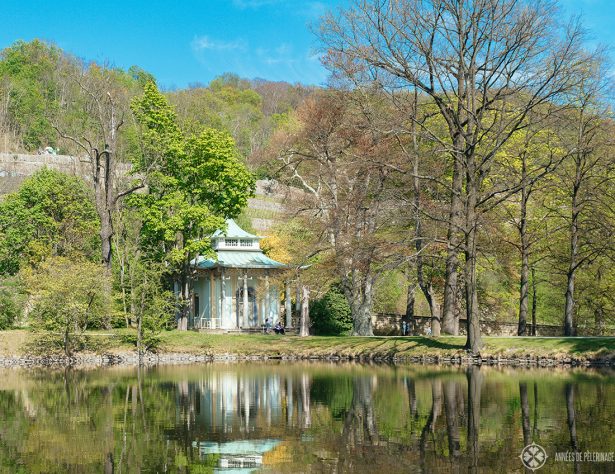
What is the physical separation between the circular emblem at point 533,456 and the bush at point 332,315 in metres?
31.5

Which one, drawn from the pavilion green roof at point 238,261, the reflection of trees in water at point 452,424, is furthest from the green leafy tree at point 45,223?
the reflection of trees in water at point 452,424

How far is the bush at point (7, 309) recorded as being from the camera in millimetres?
38812

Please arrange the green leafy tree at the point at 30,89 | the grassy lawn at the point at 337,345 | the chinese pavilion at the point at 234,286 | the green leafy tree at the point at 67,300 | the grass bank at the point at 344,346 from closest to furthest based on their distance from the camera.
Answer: the grass bank at the point at 344,346
the grassy lawn at the point at 337,345
the green leafy tree at the point at 67,300
the chinese pavilion at the point at 234,286
the green leafy tree at the point at 30,89

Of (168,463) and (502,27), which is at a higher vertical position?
(502,27)

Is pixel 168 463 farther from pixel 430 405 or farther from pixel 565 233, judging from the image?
pixel 565 233

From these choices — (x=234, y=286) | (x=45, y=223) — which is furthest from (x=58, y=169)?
(x=234, y=286)

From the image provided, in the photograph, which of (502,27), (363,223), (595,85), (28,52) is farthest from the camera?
(28,52)

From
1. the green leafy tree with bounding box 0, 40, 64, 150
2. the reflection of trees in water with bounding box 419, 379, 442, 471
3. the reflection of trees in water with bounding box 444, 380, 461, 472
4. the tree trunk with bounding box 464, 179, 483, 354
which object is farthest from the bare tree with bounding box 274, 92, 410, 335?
the green leafy tree with bounding box 0, 40, 64, 150

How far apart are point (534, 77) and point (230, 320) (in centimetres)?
2187

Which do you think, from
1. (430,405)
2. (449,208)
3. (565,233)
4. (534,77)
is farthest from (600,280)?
(430,405)

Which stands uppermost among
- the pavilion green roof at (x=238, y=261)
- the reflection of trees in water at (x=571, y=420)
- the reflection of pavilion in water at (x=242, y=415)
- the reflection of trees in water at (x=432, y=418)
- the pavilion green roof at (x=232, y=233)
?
the pavilion green roof at (x=232, y=233)

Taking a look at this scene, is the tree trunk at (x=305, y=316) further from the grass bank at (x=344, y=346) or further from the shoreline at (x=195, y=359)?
the shoreline at (x=195, y=359)

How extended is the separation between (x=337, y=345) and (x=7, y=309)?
16.2 meters

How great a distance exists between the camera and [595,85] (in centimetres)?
3425
